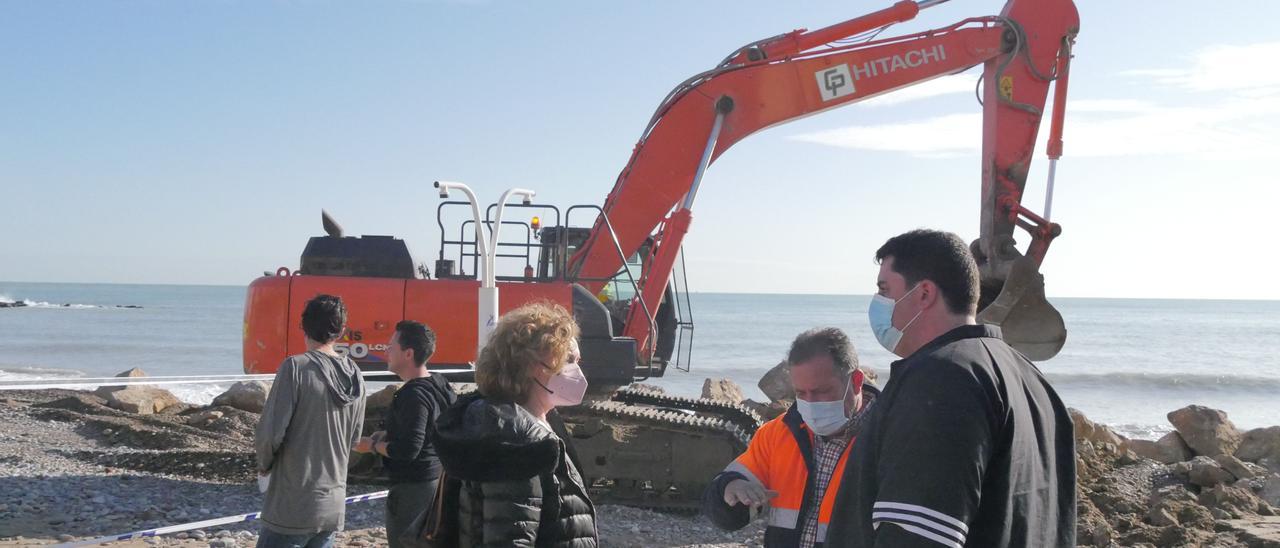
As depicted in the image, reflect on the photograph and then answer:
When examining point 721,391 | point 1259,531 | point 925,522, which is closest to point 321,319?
point 925,522

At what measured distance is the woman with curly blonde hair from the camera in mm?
2715

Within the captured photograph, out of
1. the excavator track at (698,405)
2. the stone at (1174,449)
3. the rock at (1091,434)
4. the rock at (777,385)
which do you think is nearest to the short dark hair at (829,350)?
the excavator track at (698,405)

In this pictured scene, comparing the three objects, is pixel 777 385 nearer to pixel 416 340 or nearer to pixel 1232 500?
pixel 1232 500

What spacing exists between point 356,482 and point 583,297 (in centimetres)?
270

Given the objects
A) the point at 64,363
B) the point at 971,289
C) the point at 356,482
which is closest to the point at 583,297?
the point at 356,482

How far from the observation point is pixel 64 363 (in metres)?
34.5

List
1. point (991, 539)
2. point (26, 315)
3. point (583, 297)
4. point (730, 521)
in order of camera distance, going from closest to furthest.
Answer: point (991, 539) → point (730, 521) → point (583, 297) → point (26, 315)

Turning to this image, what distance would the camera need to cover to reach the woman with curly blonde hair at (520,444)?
8.91 ft

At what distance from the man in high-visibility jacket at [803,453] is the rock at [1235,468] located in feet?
29.0

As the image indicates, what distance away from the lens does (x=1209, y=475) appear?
10523mm

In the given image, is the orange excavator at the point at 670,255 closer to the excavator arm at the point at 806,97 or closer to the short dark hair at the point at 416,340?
the excavator arm at the point at 806,97

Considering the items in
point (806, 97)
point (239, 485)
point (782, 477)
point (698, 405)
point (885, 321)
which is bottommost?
point (239, 485)

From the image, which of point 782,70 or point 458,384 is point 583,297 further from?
point 782,70

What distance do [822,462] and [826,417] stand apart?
14 cm
